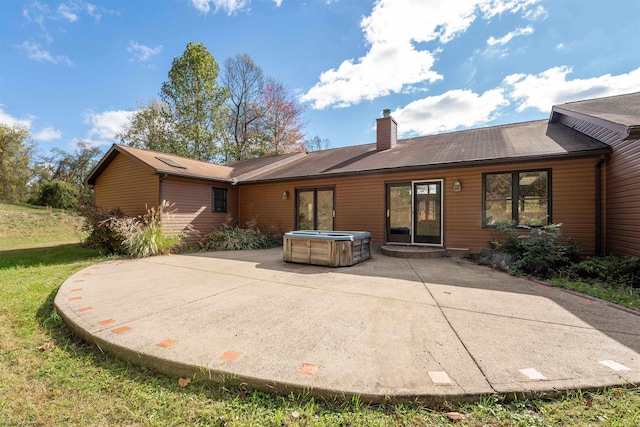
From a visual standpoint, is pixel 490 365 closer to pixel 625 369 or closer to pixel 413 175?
pixel 625 369

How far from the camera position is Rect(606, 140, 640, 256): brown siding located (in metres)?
4.81

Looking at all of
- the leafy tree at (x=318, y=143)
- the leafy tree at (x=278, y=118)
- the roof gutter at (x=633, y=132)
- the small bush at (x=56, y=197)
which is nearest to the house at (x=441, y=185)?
the roof gutter at (x=633, y=132)

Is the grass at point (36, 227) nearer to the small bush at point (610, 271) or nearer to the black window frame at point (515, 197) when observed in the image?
the black window frame at point (515, 197)

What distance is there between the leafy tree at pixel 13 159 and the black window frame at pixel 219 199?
774 inches

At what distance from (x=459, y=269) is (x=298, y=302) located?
153 inches

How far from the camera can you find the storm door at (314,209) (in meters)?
9.24

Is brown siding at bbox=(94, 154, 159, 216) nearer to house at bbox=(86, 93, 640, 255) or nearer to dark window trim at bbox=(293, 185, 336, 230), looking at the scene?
house at bbox=(86, 93, 640, 255)

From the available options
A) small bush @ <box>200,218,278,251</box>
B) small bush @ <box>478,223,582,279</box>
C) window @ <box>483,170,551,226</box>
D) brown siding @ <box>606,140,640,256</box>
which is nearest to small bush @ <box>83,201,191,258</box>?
small bush @ <box>200,218,278,251</box>

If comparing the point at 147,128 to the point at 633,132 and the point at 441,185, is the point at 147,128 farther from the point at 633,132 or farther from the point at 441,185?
the point at 633,132

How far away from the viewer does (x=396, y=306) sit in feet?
10.8

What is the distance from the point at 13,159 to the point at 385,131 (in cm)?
2606

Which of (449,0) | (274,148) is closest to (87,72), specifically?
(274,148)

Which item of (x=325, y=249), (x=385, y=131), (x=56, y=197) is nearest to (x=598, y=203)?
(x=325, y=249)

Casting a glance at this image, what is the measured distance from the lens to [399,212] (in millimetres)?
8125
